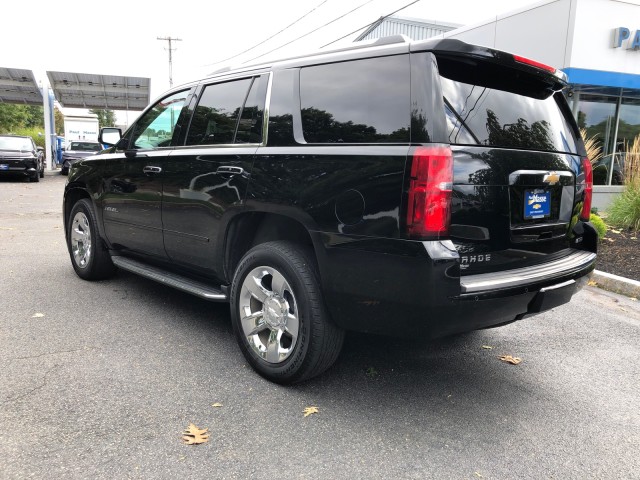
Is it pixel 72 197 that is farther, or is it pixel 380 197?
pixel 72 197

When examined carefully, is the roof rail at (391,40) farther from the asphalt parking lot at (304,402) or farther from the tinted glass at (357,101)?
the asphalt parking lot at (304,402)

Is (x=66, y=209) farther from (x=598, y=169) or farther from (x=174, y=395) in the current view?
(x=598, y=169)

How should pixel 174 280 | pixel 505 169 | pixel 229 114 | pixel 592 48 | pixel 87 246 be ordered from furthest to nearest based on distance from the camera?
pixel 592 48 < pixel 87 246 < pixel 174 280 < pixel 229 114 < pixel 505 169

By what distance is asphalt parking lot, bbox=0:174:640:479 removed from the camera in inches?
98.4

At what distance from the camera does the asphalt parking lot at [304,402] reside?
250 centimetres

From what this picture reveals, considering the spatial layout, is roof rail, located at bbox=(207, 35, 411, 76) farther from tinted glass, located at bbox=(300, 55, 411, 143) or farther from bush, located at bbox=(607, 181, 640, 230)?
bush, located at bbox=(607, 181, 640, 230)

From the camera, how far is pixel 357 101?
9.49 ft

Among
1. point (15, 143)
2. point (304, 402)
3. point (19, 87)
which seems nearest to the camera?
point (304, 402)

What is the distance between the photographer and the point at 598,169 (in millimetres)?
12375

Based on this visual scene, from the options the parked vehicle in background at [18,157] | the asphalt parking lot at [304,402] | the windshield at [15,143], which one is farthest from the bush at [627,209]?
the windshield at [15,143]

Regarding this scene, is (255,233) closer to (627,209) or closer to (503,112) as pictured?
(503,112)

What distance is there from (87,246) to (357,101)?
3745mm

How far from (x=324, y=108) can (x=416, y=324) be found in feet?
4.42

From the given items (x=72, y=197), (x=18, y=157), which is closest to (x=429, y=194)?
(x=72, y=197)
